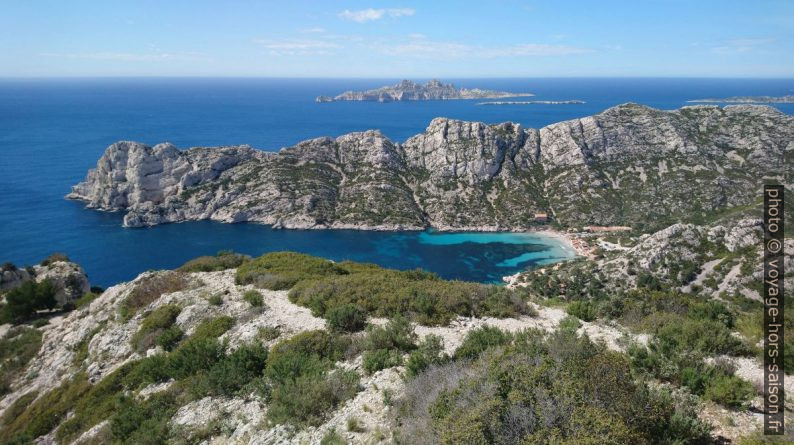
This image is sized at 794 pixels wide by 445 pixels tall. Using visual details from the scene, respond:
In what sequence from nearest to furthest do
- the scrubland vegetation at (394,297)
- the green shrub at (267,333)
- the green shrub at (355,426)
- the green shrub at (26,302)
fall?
1. the green shrub at (355,426)
2. the green shrub at (267,333)
3. the scrubland vegetation at (394,297)
4. the green shrub at (26,302)

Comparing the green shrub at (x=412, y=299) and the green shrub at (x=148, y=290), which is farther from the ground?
the green shrub at (x=412, y=299)

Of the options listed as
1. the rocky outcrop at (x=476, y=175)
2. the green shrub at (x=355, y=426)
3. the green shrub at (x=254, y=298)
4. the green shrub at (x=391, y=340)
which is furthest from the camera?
the rocky outcrop at (x=476, y=175)

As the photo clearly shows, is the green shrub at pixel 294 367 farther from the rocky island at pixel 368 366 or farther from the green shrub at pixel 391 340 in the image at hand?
the green shrub at pixel 391 340

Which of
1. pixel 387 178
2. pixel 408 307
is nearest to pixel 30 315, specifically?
pixel 408 307

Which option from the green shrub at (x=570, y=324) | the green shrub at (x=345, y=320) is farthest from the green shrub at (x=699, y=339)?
the green shrub at (x=345, y=320)

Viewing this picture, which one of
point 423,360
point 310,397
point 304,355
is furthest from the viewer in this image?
point 304,355

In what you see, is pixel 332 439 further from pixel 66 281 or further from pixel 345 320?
pixel 66 281

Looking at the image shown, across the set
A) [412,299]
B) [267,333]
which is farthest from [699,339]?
[267,333]
